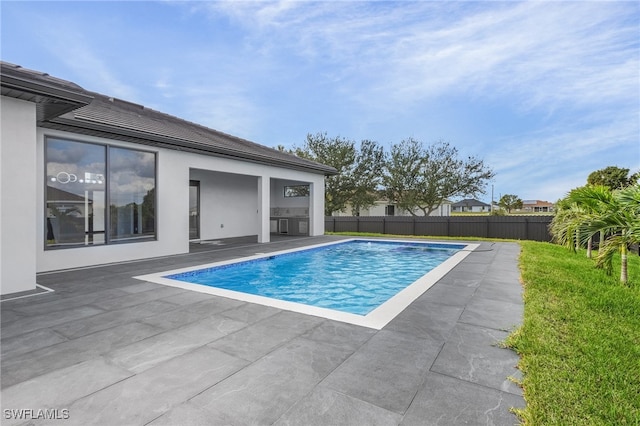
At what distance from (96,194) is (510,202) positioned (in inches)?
2668

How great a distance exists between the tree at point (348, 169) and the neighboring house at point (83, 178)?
12.8 m

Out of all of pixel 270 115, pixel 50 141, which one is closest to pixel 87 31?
pixel 50 141

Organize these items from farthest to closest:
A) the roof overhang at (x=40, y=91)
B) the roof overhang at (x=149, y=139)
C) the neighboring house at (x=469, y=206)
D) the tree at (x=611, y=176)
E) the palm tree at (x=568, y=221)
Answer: the neighboring house at (x=469, y=206) → the tree at (x=611, y=176) → the palm tree at (x=568, y=221) → the roof overhang at (x=149, y=139) → the roof overhang at (x=40, y=91)

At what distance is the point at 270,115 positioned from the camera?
29.0m

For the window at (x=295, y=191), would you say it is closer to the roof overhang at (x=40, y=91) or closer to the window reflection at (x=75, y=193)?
the window reflection at (x=75, y=193)

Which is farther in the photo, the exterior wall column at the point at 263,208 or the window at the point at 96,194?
the exterior wall column at the point at 263,208

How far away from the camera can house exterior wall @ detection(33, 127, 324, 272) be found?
6.73 meters

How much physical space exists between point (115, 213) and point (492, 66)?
16759 mm

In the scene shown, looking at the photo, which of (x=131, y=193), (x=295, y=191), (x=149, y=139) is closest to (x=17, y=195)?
(x=131, y=193)

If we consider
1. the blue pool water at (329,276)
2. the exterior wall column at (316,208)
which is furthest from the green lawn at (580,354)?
the exterior wall column at (316,208)

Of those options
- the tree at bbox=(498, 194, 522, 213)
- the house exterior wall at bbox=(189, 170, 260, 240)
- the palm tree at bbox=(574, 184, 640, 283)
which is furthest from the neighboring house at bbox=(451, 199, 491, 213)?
the palm tree at bbox=(574, 184, 640, 283)

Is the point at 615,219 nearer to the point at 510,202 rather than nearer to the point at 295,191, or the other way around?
the point at 295,191

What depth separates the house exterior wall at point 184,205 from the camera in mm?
6727

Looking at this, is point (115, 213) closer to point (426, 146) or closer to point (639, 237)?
point (639, 237)
